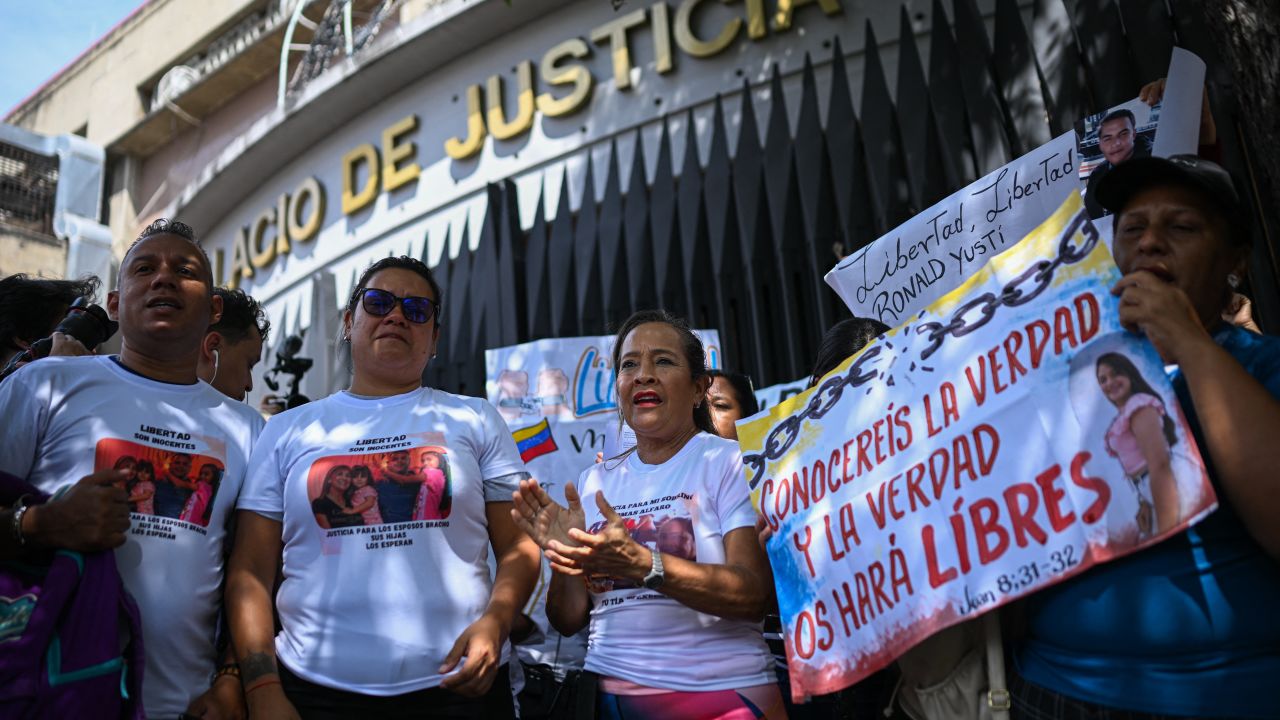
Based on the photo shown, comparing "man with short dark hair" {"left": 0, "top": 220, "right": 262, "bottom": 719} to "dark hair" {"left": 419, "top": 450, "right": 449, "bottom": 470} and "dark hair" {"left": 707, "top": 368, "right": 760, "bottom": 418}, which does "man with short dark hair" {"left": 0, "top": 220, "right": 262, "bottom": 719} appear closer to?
"dark hair" {"left": 419, "top": 450, "right": 449, "bottom": 470}

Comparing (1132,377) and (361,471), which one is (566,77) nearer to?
(361,471)

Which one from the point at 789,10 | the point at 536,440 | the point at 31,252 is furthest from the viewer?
the point at 31,252

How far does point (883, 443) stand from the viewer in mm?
2426

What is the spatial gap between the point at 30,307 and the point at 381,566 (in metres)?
1.81

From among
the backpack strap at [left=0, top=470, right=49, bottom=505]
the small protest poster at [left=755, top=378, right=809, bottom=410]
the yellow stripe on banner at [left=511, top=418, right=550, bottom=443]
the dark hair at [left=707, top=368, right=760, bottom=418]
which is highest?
the small protest poster at [left=755, top=378, right=809, bottom=410]

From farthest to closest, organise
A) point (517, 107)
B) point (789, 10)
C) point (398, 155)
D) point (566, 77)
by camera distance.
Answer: point (398, 155) → point (517, 107) → point (566, 77) → point (789, 10)

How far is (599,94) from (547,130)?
62cm

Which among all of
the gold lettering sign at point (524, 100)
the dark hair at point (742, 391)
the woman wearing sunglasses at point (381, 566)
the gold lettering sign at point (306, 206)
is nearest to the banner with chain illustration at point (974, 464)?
the woman wearing sunglasses at point (381, 566)

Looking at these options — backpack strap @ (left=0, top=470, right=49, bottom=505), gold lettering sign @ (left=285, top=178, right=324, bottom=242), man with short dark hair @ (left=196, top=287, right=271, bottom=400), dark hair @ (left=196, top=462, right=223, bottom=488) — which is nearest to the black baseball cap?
dark hair @ (left=196, top=462, right=223, bottom=488)

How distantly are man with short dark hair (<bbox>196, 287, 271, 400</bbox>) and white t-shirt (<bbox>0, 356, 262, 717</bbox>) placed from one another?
1.10m

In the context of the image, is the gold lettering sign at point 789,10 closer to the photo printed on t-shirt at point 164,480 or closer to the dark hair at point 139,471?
the photo printed on t-shirt at point 164,480

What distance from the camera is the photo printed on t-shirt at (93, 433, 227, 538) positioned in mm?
2357

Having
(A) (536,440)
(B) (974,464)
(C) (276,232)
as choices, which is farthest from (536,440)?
(C) (276,232)

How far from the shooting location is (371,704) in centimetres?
226
